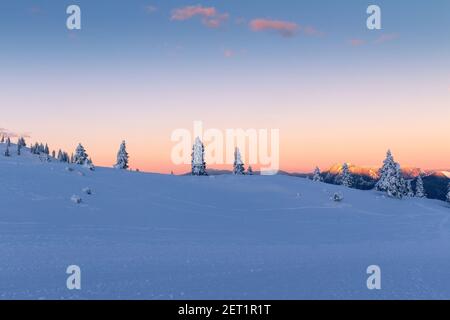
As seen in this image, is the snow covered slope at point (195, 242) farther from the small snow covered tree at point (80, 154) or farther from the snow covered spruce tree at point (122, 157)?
the small snow covered tree at point (80, 154)

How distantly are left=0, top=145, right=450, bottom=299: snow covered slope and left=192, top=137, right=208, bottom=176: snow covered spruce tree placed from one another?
111 ft

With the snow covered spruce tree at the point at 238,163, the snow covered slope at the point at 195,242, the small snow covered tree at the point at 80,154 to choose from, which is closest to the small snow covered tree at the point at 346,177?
the snow covered spruce tree at the point at 238,163

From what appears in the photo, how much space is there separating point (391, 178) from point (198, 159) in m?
35.1

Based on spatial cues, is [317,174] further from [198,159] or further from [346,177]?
[198,159]

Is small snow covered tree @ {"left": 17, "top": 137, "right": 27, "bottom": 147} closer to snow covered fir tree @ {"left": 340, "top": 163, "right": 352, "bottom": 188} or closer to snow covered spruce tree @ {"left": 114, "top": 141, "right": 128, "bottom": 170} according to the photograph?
snow covered spruce tree @ {"left": 114, "top": 141, "right": 128, "bottom": 170}

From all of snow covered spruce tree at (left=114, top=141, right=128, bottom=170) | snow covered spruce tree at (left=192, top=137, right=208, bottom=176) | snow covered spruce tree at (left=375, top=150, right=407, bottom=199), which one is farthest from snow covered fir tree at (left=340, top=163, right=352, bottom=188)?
snow covered spruce tree at (left=114, top=141, right=128, bottom=170)

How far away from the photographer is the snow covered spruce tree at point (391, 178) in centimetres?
6222

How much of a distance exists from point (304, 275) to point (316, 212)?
78.9ft

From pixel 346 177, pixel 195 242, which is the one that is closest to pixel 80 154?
pixel 346 177

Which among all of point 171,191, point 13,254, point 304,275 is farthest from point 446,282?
point 171,191

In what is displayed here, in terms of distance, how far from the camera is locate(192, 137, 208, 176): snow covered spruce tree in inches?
3110

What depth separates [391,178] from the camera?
6297cm
